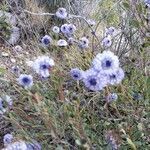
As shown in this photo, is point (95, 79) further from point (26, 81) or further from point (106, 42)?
point (106, 42)

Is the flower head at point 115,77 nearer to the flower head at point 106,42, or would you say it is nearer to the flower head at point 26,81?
the flower head at point 26,81

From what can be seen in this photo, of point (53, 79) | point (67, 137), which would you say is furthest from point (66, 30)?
point (67, 137)

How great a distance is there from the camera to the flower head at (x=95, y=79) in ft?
5.96

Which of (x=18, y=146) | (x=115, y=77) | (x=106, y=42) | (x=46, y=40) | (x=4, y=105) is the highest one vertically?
(x=106, y=42)

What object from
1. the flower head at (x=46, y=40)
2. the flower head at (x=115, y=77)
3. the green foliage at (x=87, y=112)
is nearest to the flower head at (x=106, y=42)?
the green foliage at (x=87, y=112)

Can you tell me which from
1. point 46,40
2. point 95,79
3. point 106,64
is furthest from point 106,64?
point 46,40

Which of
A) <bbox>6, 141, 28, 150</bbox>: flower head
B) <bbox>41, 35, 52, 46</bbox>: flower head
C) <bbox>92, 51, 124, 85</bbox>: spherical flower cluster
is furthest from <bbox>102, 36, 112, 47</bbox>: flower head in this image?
<bbox>6, 141, 28, 150</bbox>: flower head

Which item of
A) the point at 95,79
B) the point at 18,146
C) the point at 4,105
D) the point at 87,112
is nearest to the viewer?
the point at 18,146

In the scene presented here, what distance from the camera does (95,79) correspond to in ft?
6.16

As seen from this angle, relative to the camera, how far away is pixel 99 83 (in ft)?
6.17

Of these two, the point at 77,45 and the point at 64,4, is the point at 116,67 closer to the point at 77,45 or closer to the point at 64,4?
the point at 77,45

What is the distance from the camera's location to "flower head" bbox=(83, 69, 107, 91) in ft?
5.96

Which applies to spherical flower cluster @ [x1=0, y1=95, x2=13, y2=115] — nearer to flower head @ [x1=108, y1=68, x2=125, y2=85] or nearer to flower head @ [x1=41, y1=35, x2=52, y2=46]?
flower head @ [x1=108, y1=68, x2=125, y2=85]

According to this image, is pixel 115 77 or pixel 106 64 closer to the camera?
pixel 106 64
